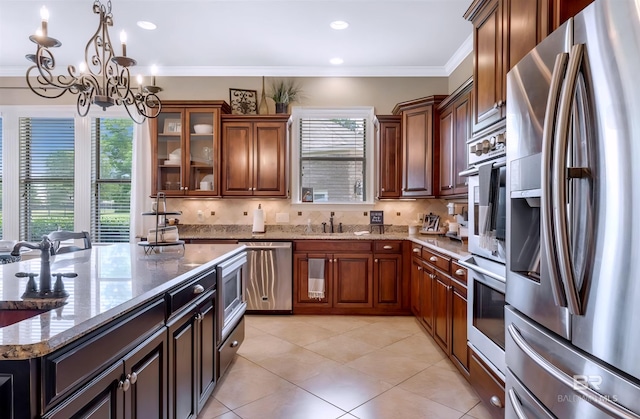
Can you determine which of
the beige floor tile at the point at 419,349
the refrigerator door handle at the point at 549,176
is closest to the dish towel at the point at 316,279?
the beige floor tile at the point at 419,349

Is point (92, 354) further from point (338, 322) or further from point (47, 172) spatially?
point (47, 172)

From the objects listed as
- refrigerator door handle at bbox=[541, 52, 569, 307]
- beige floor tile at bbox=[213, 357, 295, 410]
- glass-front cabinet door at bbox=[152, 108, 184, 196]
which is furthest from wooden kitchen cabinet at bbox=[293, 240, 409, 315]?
refrigerator door handle at bbox=[541, 52, 569, 307]

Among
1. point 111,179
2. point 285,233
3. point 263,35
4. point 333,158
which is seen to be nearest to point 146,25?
point 263,35

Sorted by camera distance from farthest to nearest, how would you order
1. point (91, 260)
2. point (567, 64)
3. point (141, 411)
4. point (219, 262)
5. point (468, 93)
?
point (468, 93) < point (219, 262) < point (91, 260) < point (141, 411) < point (567, 64)

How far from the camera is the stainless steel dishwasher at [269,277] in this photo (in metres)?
4.06

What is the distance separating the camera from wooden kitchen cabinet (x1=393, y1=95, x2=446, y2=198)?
13.2 feet

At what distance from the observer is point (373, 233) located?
4578 mm

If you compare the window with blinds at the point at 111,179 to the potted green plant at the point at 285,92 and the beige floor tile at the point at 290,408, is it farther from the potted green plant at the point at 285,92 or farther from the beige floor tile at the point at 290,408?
the beige floor tile at the point at 290,408

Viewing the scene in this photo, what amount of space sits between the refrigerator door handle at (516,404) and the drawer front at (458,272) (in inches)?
43.4

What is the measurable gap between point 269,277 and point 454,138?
2.50 meters

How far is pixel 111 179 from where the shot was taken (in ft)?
15.5

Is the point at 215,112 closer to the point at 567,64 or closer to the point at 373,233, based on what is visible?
the point at 373,233

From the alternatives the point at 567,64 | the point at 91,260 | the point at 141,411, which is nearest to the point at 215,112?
the point at 91,260

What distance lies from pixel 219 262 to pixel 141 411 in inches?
40.5
